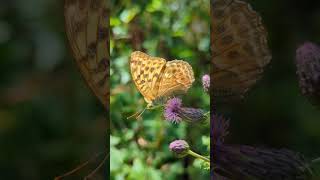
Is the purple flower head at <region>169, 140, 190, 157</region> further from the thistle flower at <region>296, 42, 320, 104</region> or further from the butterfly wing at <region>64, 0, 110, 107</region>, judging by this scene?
the thistle flower at <region>296, 42, 320, 104</region>

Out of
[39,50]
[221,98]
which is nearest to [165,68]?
[221,98]

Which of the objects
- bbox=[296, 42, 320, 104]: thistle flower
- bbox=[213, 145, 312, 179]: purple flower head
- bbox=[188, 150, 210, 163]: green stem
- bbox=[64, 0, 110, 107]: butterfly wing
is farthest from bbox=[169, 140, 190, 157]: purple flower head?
bbox=[296, 42, 320, 104]: thistle flower

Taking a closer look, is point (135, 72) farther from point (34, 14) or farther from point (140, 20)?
point (34, 14)

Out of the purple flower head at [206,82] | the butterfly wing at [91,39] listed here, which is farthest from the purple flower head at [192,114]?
the butterfly wing at [91,39]

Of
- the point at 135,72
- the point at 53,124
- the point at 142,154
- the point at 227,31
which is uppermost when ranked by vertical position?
the point at 227,31

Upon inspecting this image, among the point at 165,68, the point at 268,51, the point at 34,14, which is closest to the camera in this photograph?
the point at 34,14

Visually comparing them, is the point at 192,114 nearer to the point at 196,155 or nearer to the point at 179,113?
the point at 179,113
